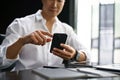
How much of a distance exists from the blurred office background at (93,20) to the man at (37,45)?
0.98 m

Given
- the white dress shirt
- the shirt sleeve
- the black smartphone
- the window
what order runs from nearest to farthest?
the black smartphone → the shirt sleeve → the white dress shirt → the window

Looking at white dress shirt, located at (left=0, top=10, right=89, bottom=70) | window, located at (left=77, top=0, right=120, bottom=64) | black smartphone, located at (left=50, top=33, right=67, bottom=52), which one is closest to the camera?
black smartphone, located at (left=50, top=33, right=67, bottom=52)

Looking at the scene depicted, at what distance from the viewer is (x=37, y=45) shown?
1347mm

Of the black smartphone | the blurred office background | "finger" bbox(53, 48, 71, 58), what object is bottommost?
"finger" bbox(53, 48, 71, 58)

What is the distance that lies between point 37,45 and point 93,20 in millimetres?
1337

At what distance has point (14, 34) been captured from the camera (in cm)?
136

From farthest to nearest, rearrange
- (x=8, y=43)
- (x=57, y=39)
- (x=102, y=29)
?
1. (x=102, y=29)
2. (x=8, y=43)
3. (x=57, y=39)

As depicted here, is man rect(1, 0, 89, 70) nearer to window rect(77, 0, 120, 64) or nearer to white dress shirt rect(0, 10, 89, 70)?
white dress shirt rect(0, 10, 89, 70)

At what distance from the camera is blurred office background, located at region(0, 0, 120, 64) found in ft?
8.12

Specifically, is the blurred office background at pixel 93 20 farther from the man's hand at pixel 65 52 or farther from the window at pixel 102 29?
the man's hand at pixel 65 52

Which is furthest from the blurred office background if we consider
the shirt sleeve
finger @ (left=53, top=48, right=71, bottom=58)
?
finger @ (left=53, top=48, right=71, bottom=58)

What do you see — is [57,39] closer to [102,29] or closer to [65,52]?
[65,52]

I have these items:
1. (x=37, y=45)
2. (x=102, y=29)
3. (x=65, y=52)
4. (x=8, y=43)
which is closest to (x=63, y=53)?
(x=65, y=52)

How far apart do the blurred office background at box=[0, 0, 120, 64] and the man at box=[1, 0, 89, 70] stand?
3.21 feet
